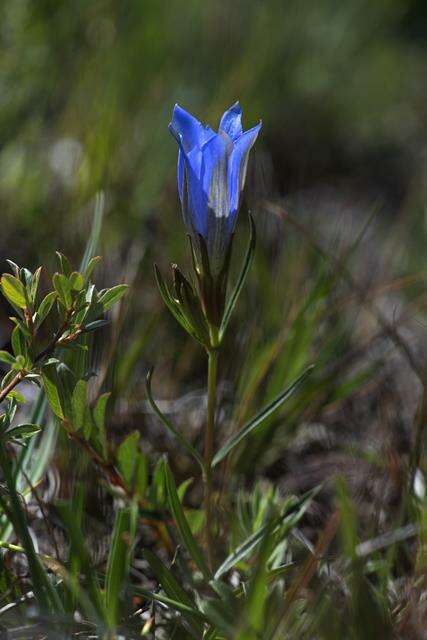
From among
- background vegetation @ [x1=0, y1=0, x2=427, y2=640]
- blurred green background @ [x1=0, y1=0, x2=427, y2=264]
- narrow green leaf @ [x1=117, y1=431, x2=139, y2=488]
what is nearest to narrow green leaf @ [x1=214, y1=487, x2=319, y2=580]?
background vegetation @ [x1=0, y1=0, x2=427, y2=640]

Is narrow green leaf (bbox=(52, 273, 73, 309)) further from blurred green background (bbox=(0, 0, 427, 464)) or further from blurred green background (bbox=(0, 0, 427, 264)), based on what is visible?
blurred green background (bbox=(0, 0, 427, 264))

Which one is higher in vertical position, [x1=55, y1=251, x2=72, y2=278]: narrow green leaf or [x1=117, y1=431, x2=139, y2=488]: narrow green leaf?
[x1=55, y1=251, x2=72, y2=278]: narrow green leaf

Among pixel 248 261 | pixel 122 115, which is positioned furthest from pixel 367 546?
pixel 122 115

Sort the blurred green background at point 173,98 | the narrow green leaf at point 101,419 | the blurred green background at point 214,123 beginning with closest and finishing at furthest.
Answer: the narrow green leaf at point 101,419, the blurred green background at point 214,123, the blurred green background at point 173,98

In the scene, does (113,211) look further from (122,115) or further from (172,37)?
(172,37)

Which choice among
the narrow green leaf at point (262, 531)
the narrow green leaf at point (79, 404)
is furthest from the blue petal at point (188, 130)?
the narrow green leaf at point (262, 531)

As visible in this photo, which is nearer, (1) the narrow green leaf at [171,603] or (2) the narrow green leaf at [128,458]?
(1) the narrow green leaf at [171,603]

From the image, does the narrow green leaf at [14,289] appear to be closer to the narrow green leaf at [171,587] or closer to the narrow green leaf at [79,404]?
the narrow green leaf at [79,404]
